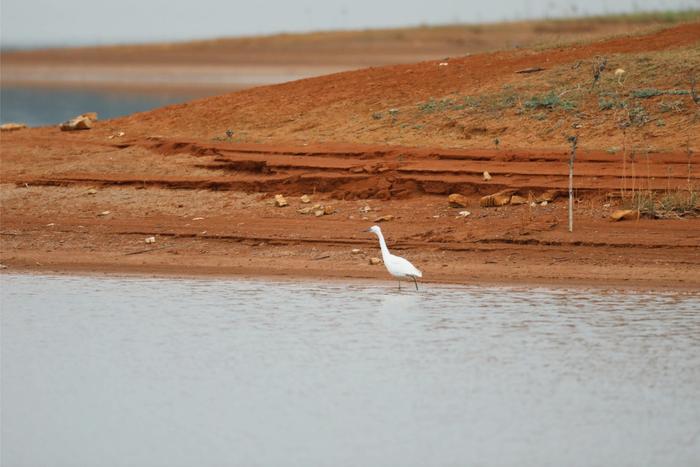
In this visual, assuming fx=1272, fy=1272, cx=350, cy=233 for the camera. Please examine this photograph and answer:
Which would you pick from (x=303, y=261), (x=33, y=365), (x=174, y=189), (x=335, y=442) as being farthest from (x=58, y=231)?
(x=335, y=442)

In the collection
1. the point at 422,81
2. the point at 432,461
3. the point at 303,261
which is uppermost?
the point at 422,81

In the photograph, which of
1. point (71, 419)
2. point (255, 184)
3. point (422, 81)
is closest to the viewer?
point (71, 419)

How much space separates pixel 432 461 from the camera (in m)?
8.47

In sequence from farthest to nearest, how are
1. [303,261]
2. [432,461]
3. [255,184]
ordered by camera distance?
[255,184]
[303,261]
[432,461]

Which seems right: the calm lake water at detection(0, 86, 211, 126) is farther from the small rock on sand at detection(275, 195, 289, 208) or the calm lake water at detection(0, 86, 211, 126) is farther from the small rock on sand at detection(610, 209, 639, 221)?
the small rock on sand at detection(610, 209, 639, 221)

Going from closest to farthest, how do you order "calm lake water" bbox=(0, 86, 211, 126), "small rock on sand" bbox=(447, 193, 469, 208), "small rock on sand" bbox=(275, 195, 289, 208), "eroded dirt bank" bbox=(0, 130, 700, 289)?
1. "eroded dirt bank" bbox=(0, 130, 700, 289)
2. "small rock on sand" bbox=(447, 193, 469, 208)
3. "small rock on sand" bbox=(275, 195, 289, 208)
4. "calm lake water" bbox=(0, 86, 211, 126)

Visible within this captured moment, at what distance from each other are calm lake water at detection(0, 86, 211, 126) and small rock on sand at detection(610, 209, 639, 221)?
19770 mm

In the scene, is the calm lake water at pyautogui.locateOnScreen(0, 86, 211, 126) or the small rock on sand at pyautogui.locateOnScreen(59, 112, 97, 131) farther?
the calm lake water at pyautogui.locateOnScreen(0, 86, 211, 126)

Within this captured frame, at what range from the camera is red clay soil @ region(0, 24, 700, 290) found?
46.3 feet

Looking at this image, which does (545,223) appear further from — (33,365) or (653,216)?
(33,365)

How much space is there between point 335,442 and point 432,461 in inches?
30.6

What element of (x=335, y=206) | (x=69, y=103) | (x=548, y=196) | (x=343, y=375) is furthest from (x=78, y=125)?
(x=69, y=103)

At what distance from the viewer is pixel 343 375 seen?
34.3ft

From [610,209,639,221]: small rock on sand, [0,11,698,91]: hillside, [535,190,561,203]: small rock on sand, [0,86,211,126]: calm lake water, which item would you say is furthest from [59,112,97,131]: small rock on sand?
[0,11,698,91]: hillside
